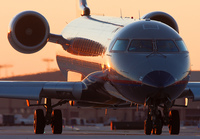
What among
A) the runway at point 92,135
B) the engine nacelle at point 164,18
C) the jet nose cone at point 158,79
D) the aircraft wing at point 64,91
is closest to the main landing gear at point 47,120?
the runway at point 92,135

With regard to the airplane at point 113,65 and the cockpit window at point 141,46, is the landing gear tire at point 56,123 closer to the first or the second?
the airplane at point 113,65

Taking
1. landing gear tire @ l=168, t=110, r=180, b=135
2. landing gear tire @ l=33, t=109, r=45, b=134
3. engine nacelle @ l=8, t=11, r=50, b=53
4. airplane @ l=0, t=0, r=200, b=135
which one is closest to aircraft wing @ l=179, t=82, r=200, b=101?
airplane @ l=0, t=0, r=200, b=135

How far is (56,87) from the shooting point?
88.9 ft

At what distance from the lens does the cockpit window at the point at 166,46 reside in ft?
76.6

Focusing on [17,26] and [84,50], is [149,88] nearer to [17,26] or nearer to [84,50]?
[84,50]

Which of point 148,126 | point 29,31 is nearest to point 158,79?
point 148,126

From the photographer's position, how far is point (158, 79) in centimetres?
2180

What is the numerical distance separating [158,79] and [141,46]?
2.07 m

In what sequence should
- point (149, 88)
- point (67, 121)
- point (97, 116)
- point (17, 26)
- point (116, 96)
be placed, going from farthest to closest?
point (97, 116)
point (67, 121)
point (17, 26)
point (116, 96)
point (149, 88)

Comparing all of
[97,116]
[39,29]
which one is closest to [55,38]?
[39,29]

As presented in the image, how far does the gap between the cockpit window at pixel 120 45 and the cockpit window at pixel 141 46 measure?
0.24 metres

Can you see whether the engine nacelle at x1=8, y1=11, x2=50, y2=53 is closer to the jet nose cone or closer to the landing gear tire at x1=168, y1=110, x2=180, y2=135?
the landing gear tire at x1=168, y1=110, x2=180, y2=135

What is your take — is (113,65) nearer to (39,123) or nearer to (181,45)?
(181,45)

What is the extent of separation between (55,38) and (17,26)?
259cm
